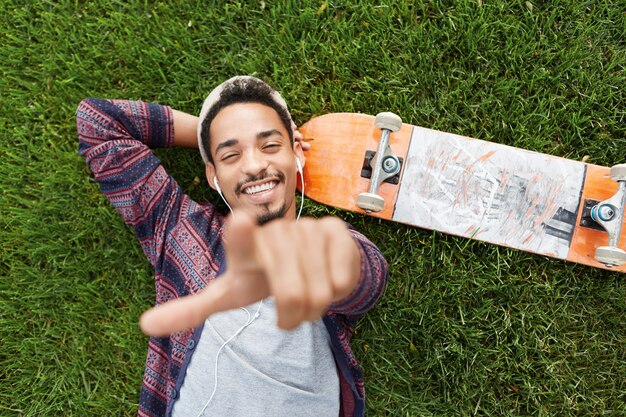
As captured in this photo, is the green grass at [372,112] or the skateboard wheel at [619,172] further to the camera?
the green grass at [372,112]

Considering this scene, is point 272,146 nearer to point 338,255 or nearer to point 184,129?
point 184,129

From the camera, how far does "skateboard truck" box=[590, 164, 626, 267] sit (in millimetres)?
2355

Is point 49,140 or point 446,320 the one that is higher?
point 49,140

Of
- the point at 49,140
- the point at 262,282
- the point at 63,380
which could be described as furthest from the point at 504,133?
the point at 63,380

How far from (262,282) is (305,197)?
1.67m

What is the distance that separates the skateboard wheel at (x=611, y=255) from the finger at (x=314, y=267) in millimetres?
1973

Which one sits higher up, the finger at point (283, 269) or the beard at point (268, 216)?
the finger at point (283, 269)

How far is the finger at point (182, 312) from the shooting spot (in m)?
0.97

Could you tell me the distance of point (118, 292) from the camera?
2.75 metres

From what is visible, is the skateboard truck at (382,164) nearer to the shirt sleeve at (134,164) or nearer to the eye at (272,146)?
the eye at (272,146)

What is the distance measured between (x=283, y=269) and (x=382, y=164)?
5.63ft

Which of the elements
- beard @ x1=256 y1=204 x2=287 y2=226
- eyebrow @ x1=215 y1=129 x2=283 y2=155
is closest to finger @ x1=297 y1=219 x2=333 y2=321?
beard @ x1=256 y1=204 x2=287 y2=226

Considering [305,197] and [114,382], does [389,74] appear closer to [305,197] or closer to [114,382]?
[305,197]

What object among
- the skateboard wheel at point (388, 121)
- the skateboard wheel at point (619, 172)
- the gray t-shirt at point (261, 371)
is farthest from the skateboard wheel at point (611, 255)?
the gray t-shirt at point (261, 371)
